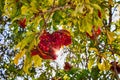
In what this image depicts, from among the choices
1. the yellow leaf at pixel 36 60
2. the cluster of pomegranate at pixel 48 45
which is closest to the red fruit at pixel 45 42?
the cluster of pomegranate at pixel 48 45

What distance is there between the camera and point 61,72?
636 cm

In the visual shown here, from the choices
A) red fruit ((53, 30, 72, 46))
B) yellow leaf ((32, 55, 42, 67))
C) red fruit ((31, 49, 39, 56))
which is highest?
red fruit ((53, 30, 72, 46))

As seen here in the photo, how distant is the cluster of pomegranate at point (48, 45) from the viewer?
203 centimetres

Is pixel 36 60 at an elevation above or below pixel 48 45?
below

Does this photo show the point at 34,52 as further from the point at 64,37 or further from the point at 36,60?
the point at 64,37

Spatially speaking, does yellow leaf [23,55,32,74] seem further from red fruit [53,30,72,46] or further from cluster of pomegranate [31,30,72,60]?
red fruit [53,30,72,46]

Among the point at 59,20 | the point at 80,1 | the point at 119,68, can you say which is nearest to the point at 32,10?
the point at 80,1

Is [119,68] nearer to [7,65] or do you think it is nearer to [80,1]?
[80,1]

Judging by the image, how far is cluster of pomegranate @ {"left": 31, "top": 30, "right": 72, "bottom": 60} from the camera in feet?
6.67

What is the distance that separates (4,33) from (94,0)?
8727 millimetres

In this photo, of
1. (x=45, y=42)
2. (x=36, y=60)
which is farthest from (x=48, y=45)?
(x=36, y=60)

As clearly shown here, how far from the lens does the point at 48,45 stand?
2.07m

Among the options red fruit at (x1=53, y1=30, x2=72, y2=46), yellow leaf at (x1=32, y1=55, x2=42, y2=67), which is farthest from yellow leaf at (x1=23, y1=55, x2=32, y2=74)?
red fruit at (x1=53, y1=30, x2=72, y2=46)

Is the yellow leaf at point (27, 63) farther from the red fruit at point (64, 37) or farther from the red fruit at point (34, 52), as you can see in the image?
the red fruit at point (64, 37)
